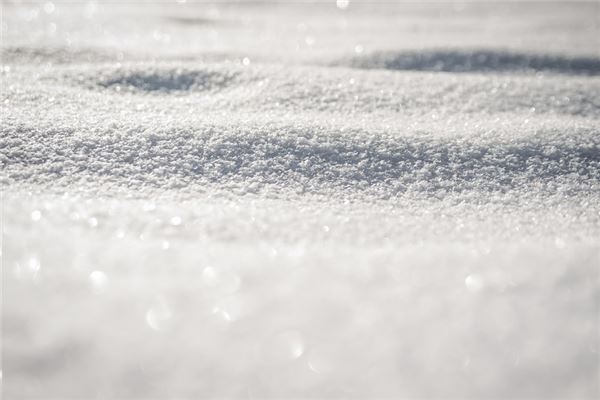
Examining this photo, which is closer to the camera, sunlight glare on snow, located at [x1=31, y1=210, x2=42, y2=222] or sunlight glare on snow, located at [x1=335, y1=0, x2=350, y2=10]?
sunlight glare on snow, located at [x1=31, y1=210, x2=42, y2=222]

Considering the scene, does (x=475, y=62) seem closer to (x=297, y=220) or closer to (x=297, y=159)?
(x=297, y=159)

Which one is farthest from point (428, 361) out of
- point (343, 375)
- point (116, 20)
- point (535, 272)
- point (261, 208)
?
point (116, 20)

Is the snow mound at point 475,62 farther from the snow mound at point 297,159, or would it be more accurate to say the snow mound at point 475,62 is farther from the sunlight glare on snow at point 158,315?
the sunlight glare on snow at point 158,315

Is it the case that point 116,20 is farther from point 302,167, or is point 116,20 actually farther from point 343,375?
point 343,375

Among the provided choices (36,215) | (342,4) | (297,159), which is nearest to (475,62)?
(297,159)

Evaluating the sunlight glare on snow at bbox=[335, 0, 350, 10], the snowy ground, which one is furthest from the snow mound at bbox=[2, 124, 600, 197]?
the sunlight glare on snow at bbox=[335, 0, 350, 10]

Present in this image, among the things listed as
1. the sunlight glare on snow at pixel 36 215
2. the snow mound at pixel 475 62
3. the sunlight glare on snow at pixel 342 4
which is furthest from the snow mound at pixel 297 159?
the sunlight glare on snow at pixel 342 4

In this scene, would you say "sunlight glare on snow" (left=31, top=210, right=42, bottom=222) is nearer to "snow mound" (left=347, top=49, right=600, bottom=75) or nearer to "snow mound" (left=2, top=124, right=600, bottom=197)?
"snow mound" (left=2, top=124, right=600, bottom=197)
